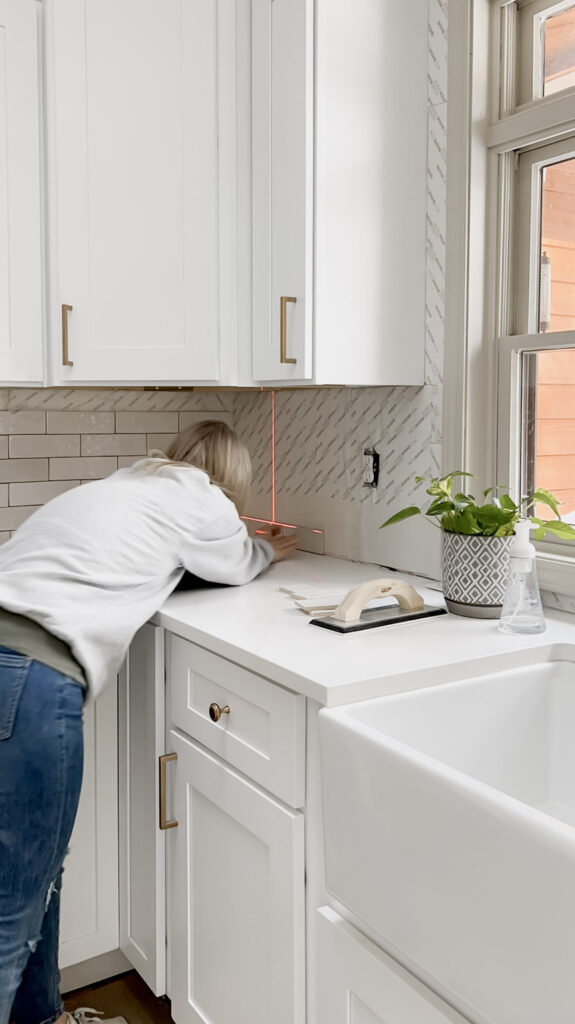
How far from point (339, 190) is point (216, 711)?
3.42 ft

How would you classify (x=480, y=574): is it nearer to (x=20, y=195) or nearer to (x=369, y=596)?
(x=369, y=596)

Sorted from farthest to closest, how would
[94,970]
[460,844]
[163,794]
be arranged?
[94,970], [163,794], [460,844]

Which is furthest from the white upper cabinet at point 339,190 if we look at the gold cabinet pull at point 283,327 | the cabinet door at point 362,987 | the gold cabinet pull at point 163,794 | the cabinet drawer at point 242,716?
the cabinet door at point 362,987

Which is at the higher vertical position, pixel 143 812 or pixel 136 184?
pixel 136 184

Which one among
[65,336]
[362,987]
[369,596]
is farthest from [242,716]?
[65,336]

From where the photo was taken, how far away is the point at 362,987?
40.6 inches

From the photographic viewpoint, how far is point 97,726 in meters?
1.73

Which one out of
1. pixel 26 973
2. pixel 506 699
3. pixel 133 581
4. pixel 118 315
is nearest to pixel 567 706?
pixel 506 699

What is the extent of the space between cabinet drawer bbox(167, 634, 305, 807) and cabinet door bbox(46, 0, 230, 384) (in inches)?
27.9

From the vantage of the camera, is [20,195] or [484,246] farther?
[20,195]

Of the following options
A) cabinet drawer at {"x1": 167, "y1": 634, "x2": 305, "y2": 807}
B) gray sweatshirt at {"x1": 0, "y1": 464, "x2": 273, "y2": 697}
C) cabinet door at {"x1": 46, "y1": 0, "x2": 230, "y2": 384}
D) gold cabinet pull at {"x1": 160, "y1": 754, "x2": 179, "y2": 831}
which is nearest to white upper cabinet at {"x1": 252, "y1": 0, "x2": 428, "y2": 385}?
cabinet door at {"x1": 46, "y1": 0, "x2": 230, "y2": 384}

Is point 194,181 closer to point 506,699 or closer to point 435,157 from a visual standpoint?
point 435,157

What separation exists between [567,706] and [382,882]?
0.51 metres

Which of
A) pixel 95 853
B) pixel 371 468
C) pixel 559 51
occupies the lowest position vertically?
pixel 95 853
